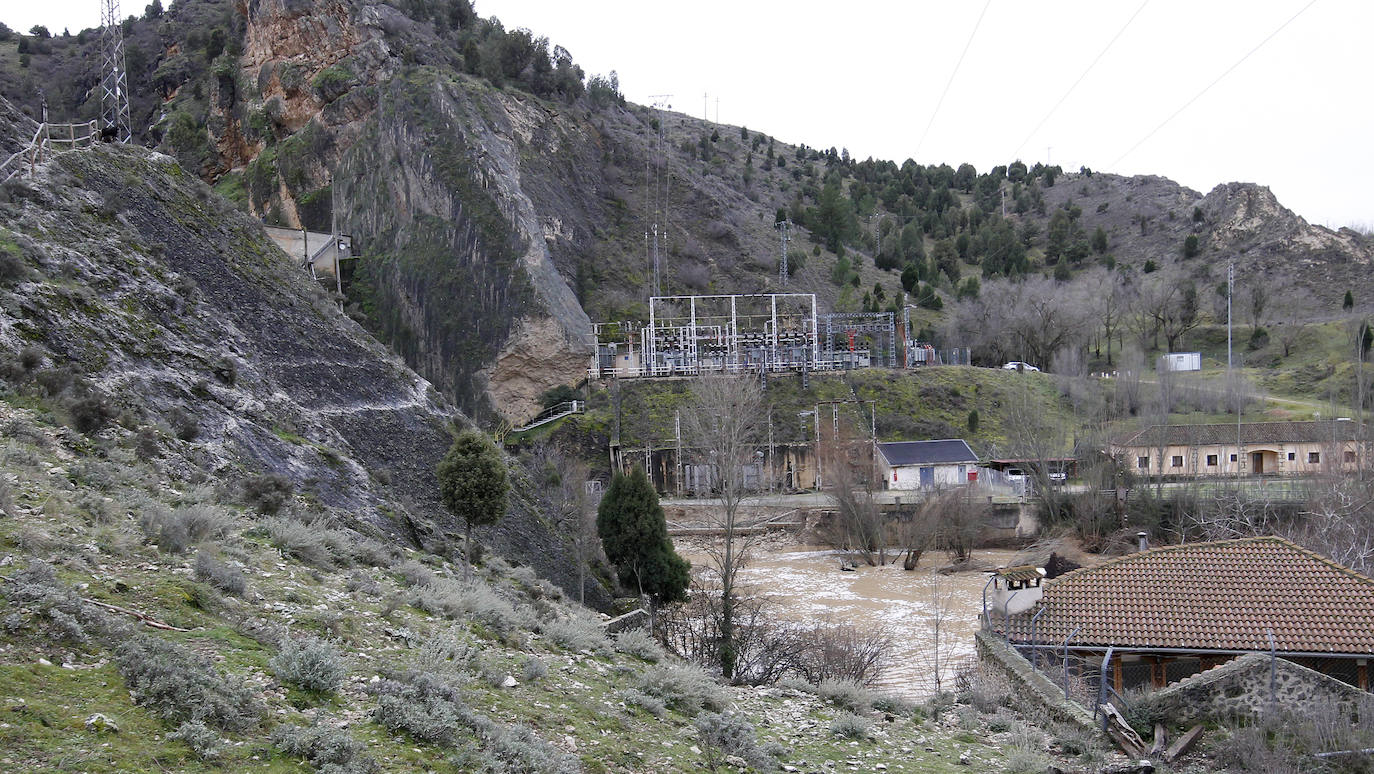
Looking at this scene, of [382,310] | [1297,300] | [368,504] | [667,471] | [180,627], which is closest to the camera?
[180,627]

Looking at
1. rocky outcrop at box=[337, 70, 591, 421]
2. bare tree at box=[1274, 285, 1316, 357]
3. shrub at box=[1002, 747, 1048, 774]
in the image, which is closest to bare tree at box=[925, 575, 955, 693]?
shrub at box=[1002, 747, 1048, 774]

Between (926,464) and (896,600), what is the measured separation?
1656 cm

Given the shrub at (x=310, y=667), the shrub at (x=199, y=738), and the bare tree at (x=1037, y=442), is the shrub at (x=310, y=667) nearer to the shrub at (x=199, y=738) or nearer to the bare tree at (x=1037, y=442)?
the shrub at (x=199, y=738)

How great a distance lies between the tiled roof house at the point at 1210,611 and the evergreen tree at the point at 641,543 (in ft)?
26.5

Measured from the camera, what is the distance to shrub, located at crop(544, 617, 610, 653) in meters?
11.4

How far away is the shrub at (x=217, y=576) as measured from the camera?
8.35m

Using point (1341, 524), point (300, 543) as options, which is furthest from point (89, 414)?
point (1341, 524)

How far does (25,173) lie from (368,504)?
10.4 metres

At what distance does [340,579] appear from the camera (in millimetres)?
10859

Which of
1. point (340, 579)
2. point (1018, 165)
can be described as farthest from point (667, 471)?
point (1018, 165)

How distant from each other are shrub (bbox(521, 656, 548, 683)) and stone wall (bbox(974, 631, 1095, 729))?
7619 millimetres

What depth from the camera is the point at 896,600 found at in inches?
1235

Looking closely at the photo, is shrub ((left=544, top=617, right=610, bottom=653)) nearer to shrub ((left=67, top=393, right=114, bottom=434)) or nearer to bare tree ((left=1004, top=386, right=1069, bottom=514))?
shrub ((left=67, top=393, right=114, bottom=434))

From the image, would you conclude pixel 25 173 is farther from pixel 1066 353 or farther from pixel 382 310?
pixel 1066 353
